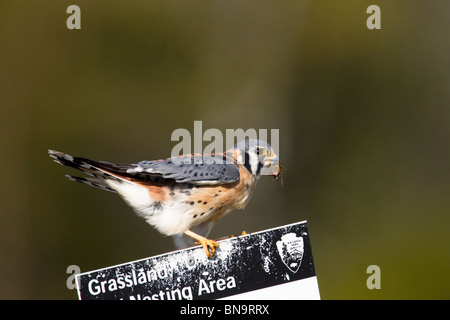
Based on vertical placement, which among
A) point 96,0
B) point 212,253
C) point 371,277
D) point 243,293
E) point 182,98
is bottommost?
point 371,277

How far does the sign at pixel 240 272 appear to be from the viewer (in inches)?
84.3

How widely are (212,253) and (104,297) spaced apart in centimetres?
46

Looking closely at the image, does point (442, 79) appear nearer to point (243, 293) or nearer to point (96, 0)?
point (96, 0)

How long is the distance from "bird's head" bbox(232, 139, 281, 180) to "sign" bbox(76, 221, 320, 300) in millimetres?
739

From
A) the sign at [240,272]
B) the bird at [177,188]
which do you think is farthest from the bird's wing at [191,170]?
the sign at [240,272]

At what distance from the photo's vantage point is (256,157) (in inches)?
114

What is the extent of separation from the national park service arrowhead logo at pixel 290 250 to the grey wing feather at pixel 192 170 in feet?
2.14

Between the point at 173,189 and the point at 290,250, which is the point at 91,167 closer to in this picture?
the point at 173,189

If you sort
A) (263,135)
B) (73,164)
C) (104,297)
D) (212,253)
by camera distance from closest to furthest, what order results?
(104,297)
(212,253)
(73,164)
(263,135)

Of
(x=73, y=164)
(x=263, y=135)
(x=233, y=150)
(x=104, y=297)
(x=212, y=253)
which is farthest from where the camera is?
(x=263, y=135)

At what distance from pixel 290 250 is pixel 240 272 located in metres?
0.22

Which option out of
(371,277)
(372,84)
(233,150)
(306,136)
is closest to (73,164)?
(233,150)

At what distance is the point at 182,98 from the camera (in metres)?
6.01

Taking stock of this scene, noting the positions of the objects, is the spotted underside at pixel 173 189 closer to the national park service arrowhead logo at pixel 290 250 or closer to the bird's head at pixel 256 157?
the bird's head at pixel 256 157
